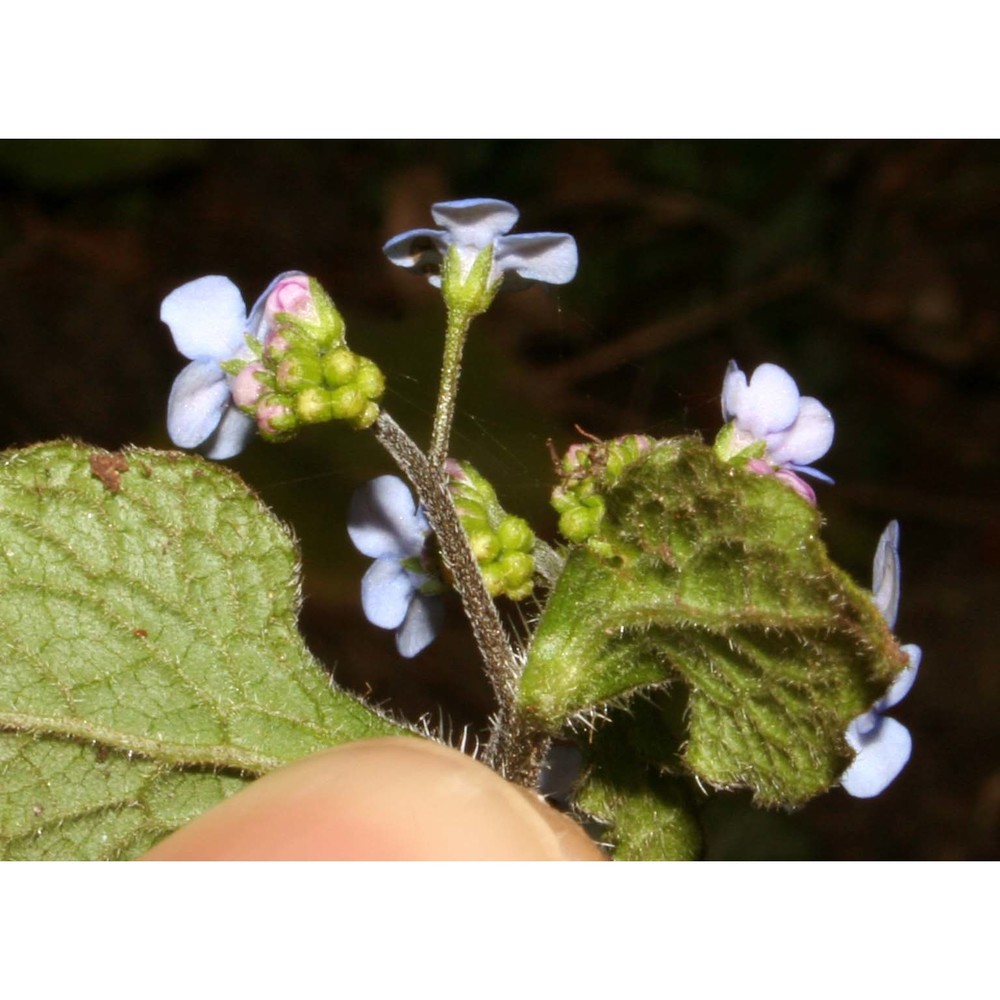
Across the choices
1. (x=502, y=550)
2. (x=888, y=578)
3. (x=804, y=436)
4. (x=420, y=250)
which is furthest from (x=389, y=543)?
(x=888, y=578)

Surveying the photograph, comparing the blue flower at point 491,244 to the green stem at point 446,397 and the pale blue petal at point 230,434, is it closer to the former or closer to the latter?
the green stem at point 446,397

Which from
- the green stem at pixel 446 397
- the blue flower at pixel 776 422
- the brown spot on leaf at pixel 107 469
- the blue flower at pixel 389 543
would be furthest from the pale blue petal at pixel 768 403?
the brown spot on leaf at pixel 107 469

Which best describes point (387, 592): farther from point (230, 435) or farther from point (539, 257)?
point (539, 257)

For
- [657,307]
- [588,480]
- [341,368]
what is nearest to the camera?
→ [341,368]

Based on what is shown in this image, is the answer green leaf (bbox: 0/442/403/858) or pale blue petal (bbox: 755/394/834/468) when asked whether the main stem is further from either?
pale blue petal (bbox: 755/394/834/468)

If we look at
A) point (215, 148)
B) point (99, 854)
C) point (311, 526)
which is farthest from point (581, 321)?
point (99, 854)

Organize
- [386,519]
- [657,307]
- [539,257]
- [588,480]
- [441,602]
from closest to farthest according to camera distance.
Result: [588,480] < [539,257] < [386,519] < [441,602] < [657,307]
